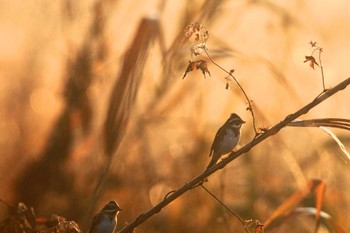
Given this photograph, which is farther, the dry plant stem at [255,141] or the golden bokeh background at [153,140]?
the golden bokeh background at [153,140]

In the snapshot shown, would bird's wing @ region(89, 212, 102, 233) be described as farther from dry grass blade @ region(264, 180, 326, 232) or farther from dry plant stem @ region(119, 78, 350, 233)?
dry plant stem @ region(119, 78, 350, 233)

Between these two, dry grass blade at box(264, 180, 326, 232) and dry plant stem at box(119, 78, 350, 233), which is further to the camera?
dry grass blade at box(264, 180, 326, 232)

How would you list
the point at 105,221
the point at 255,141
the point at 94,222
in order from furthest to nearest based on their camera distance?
the point at 94,222 < the point at 105,221 < the point at 255,141

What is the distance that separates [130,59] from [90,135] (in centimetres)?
100

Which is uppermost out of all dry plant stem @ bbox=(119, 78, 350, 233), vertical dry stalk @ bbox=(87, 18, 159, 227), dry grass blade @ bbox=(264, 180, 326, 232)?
vertical dry stalk @ bbox=(87, 18, 159, 227)

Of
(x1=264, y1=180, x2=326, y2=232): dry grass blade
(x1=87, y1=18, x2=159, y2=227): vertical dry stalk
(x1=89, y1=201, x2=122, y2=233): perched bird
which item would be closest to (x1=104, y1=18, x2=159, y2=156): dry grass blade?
(x1=87, y1=18, x2=159, y2=227): vertical dry stalk

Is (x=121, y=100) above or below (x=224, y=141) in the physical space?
above

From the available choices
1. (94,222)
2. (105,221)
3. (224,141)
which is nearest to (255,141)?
(224,141)

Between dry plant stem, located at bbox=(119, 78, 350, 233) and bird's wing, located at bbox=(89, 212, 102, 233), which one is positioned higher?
bird's wing, located at bbox=(89, 212, 102, 233)

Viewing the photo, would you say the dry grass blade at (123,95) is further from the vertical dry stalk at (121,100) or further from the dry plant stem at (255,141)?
the dry plant stem at (255,141)

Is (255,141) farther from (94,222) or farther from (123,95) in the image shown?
(94,222)

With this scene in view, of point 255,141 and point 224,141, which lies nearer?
point 255,141

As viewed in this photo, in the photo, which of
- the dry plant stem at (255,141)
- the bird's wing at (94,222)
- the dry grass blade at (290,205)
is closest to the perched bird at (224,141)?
the dry grass blade at (290,205)

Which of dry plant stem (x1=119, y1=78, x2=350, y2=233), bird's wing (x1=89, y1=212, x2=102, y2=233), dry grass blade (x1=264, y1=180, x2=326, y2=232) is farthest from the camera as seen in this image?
bird's wing (x1=89, y1=212, x2=102, y2=233)
